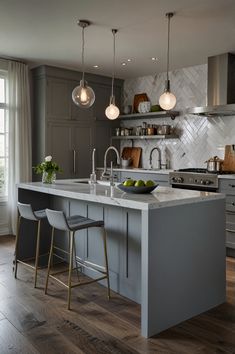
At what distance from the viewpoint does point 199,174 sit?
4.71 m

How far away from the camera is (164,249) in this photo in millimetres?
2521

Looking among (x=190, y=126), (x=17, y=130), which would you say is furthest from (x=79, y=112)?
(x=190, y=126)

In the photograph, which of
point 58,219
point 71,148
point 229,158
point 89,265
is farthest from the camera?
point 71,148

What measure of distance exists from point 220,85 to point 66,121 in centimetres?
250

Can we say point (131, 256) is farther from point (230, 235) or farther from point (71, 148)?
point (71, 148)

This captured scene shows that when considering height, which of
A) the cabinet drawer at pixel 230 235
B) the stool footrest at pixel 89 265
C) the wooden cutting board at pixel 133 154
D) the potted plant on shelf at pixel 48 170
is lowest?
the stool footrest at pixel 89 265

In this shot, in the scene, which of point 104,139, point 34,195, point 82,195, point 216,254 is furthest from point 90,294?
point 104,139

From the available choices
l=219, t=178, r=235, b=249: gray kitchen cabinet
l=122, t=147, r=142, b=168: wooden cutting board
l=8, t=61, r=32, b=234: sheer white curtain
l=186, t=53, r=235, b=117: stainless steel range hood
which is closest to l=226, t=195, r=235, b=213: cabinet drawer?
l=219, t=178, r=235, b=249: gray kitchen cabinet

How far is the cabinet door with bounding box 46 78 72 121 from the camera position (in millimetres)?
5629

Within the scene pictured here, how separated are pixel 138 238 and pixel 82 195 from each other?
60 centimetres

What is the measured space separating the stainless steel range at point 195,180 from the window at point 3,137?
8.42 feet

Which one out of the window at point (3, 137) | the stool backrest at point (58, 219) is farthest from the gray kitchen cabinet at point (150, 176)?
the stool backrest at point (58, 219)

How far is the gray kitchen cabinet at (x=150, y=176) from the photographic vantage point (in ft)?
17.2

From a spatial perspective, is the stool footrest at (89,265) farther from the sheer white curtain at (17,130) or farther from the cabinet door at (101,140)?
the cabinet door at (101,140)
